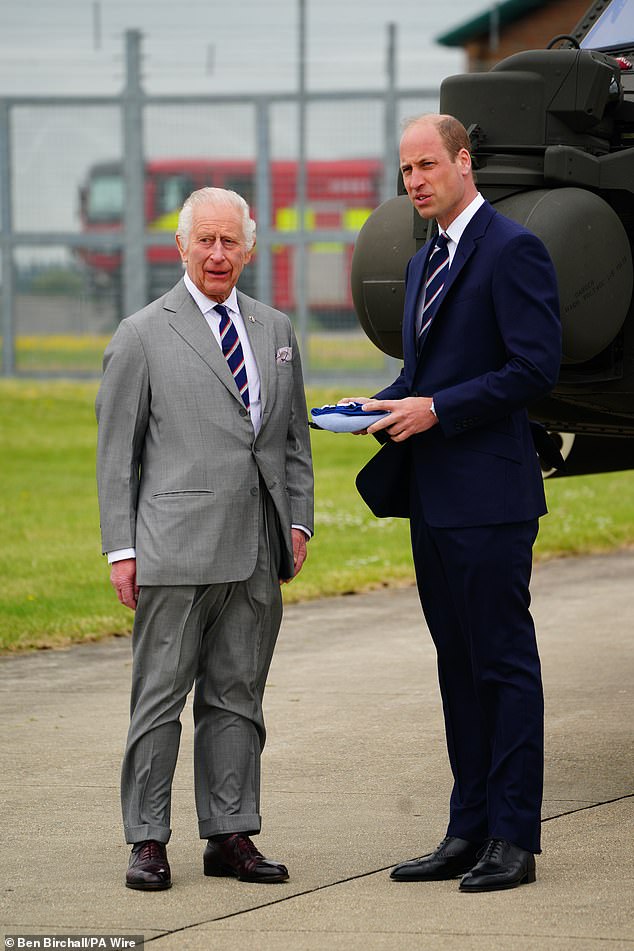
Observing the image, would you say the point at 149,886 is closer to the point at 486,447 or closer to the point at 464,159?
the point at 486,447

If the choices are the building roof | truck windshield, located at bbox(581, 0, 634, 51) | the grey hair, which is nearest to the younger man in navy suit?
the grey hair

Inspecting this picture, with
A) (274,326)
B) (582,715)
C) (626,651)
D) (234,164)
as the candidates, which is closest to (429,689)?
(582,715)

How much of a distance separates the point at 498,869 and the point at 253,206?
750 inches

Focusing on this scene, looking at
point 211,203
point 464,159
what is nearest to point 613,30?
point 464,159

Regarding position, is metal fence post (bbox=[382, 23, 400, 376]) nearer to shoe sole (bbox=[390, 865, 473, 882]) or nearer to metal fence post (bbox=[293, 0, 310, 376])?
metal fence post (bbox=[293, 0, 310, 376])

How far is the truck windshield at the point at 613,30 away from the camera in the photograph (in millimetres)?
6262

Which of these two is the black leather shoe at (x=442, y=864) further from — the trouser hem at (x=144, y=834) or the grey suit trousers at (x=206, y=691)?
the trouser hem at (x=144, y=834)

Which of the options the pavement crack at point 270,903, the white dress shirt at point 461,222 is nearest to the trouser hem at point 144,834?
the pavement crack at point 270,903

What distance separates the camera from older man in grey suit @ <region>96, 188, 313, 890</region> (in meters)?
4.42

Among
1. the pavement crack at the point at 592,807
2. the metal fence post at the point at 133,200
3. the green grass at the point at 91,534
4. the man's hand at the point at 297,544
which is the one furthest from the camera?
the metal fence post at the point at 133,200

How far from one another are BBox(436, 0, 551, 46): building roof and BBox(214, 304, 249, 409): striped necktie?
2419cm

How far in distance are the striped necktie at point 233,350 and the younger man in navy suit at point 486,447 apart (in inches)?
16.0

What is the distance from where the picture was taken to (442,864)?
4.45 m

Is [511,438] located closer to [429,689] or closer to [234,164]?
[429,689]
